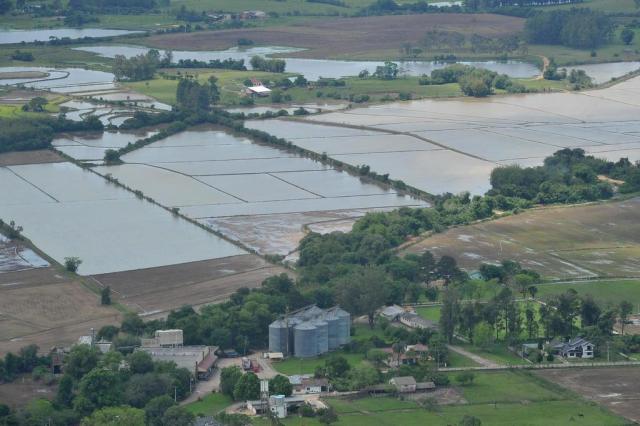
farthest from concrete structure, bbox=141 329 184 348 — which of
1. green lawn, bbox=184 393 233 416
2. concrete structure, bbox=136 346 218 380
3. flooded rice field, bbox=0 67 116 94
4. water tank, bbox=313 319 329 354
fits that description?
flooded rice field, bbox=0 67 116 94

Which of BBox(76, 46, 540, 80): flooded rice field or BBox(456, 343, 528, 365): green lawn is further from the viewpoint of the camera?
BBox(76, 46, 540, 80): flooded rice field

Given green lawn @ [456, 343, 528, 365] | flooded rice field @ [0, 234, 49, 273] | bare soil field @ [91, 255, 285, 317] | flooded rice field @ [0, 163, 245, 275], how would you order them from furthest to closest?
flooded rice field @ [0, 163, 245, 275] → flooded rice field @ [0, 234, 49, 273] → bare soil field @ [91, 255, 285, 317] → green lawn @ [456, 343, 528, 365]

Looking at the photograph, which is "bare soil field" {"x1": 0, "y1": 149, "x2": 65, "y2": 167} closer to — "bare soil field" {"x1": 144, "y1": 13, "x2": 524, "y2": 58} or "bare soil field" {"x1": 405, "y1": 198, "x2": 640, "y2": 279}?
"bare soil field" {"x1": 405, "y1": 198, "x2": 640, "y2": 279}

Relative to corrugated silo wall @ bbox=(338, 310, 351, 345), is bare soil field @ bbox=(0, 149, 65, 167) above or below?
below

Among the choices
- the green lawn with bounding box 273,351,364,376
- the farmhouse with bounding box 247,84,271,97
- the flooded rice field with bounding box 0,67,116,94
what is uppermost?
the farmhouse with bounding box 247,84,271,97

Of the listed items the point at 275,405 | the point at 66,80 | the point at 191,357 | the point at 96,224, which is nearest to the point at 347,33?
the point at 66,80

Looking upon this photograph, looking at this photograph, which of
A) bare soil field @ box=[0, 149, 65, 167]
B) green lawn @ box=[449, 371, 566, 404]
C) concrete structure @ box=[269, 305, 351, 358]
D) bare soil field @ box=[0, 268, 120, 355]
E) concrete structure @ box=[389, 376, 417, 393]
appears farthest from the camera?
bare soil field @ box=[0, 149, 65, 167]
